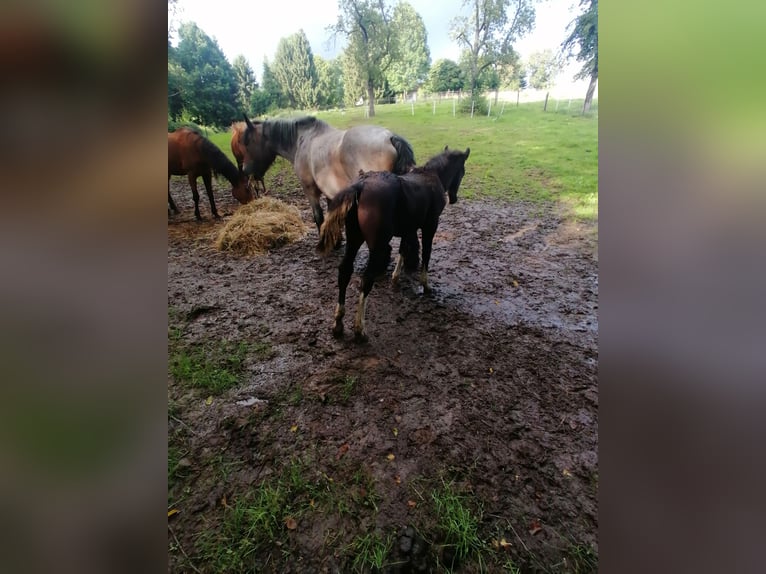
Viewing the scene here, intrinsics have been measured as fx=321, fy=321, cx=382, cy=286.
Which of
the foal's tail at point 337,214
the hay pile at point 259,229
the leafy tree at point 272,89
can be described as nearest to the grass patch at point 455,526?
the foal's tail at point 337,214

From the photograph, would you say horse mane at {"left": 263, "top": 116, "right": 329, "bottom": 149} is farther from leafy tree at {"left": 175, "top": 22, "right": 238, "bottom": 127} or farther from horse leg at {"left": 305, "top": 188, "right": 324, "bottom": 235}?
horse leg at {"left": 305, "top": 188, "right": 324, "bottom": 235}

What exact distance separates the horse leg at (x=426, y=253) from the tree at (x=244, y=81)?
2.02m

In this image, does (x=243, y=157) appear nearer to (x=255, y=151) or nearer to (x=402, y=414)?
(x=255, y=151)

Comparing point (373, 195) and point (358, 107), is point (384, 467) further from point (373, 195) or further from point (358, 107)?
point (358, 107)

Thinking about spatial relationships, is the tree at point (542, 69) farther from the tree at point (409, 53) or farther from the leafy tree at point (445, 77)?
the tree at point (409, 53)

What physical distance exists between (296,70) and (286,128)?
31.5 inches

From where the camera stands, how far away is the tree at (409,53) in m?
2.13

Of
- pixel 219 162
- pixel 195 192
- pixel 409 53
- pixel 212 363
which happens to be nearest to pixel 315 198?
pixel 219 162

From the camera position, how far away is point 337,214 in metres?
1.97

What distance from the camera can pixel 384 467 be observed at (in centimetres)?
149
